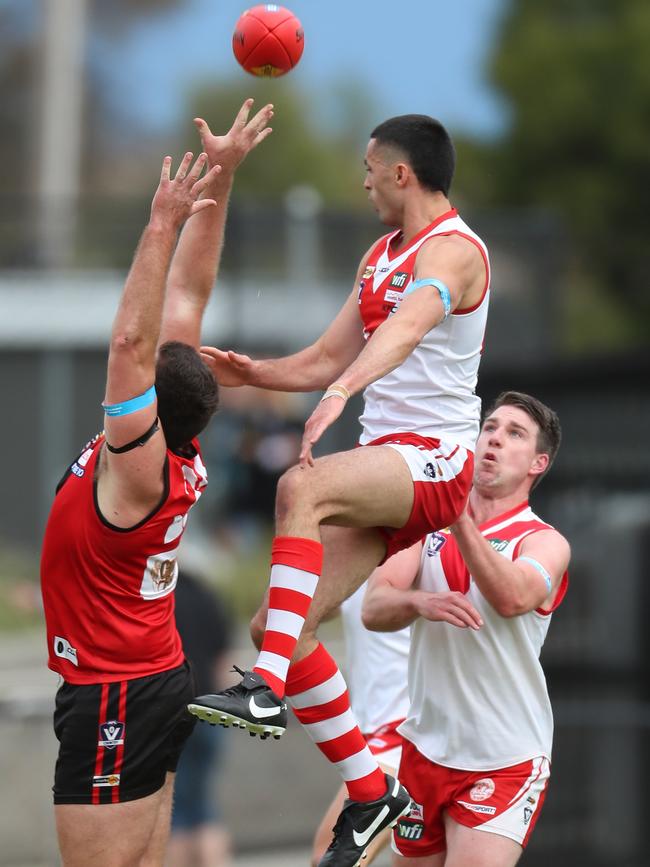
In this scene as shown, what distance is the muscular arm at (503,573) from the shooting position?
5527 millimetres

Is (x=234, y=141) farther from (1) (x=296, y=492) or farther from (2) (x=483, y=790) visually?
(2) (x=483, y=790)

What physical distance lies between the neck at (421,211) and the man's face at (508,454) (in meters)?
0.81

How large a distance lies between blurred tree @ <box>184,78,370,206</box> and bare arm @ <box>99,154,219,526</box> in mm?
32774

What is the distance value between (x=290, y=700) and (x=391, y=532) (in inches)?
29.2

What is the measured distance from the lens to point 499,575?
5.54 metres

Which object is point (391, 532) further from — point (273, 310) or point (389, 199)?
point (273, 310)

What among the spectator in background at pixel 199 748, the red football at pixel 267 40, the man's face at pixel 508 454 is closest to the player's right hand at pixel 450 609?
the man's face at pixel 508 454

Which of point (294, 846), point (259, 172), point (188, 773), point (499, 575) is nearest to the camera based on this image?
point (499, 575)

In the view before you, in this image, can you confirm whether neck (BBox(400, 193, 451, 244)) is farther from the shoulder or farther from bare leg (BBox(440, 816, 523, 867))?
bare leg (BBox(440, 816, 523, 867))

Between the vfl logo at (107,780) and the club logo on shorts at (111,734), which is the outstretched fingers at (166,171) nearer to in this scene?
the club logo on shorts at (111,734)

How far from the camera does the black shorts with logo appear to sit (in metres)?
5.55

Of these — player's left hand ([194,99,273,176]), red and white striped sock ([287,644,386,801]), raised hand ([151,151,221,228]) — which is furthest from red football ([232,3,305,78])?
red and white striped sock ([287,644,386,801])

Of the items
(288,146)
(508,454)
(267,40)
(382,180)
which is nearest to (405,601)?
(508,454)

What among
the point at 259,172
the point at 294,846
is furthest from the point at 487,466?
the point at 259,172
